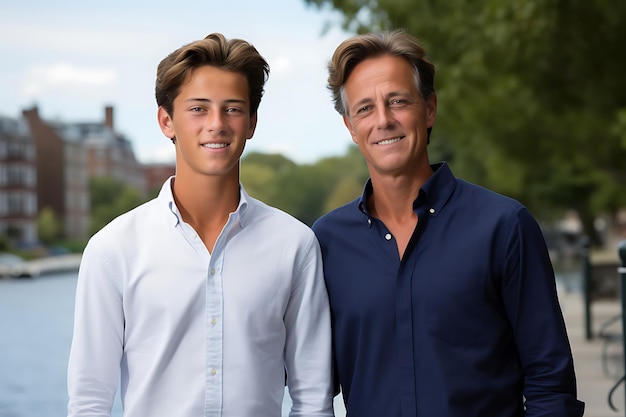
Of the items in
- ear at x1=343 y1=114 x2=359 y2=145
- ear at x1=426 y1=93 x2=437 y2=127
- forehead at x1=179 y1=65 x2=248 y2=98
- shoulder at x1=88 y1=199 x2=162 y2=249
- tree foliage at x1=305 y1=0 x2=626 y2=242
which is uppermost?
tree foliage at x1=305 y1=0 x2=626 y2=242

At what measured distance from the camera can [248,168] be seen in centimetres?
13300

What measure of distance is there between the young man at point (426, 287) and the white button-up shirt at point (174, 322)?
0.29m

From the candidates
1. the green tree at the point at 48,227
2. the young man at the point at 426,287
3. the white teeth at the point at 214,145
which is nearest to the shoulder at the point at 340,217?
the young man at the point at 426,287

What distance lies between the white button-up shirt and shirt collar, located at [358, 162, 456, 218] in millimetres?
510

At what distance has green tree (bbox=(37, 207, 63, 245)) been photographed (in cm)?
11399

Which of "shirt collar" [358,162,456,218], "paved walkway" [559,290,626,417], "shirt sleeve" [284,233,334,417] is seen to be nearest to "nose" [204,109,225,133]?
"shirt sleeve" [284,233,334,417]

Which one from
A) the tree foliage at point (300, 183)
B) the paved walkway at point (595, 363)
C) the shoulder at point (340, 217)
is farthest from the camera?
the tree foliage at point (300, 183)

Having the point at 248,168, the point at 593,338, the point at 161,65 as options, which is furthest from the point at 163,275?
the point at 248,168

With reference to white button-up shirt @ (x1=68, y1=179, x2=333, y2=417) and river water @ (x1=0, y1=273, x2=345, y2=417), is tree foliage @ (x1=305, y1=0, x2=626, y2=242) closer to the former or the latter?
river water @ (x1=0, y1=273, x2=345, y2=417)

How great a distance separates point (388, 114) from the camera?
10.8 ft

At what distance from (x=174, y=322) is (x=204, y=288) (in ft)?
0.44

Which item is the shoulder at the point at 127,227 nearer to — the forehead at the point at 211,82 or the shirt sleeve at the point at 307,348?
the forehead at the point at 211,82

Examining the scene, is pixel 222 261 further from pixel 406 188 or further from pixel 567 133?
pixel 567 133

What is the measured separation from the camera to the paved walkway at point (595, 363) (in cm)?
857
